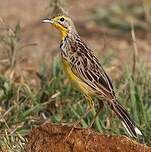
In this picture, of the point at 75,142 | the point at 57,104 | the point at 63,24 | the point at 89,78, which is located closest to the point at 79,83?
the point at 89,78

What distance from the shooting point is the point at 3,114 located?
7.79 metres

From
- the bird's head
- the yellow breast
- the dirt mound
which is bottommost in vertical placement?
the dirt mound

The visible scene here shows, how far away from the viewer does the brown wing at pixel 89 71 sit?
669 cm

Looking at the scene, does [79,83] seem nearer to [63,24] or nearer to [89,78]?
[89,78]

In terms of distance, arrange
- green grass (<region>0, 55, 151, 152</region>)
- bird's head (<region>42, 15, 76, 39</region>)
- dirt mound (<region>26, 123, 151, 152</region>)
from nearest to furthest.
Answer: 1. dirt mound (<region>26, 123, 151, 152</region>)
2. bird's head (<region>42, 15, 76, 39</region>)
3. green grass (<region>0, 55, 151, 152</region>)

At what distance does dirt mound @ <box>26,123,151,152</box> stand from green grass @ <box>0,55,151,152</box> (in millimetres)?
709

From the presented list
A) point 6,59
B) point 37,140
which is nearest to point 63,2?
point 6,59

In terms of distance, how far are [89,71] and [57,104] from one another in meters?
→ 1.52

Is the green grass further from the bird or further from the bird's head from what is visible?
the bird's head

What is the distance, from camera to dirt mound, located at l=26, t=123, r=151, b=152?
616 centimetres

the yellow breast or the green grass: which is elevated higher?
the yellow breast

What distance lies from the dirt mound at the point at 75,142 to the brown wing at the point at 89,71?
480mm

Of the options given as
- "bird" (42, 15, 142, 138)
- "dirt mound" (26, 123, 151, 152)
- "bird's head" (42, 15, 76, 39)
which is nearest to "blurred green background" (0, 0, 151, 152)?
"dirt mound" (26, 123, 151, 152)

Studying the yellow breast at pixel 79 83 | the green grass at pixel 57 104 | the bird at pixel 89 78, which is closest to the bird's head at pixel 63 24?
the bird at pixel 89 78
